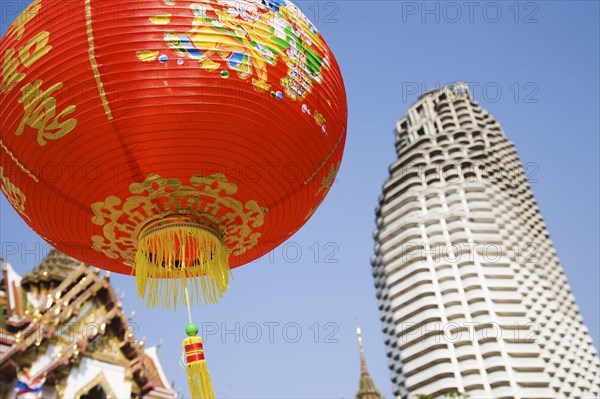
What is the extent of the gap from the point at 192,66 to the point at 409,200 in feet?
142

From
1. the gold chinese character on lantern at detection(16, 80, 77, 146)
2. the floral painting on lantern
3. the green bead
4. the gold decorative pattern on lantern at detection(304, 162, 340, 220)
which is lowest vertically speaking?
the green bead

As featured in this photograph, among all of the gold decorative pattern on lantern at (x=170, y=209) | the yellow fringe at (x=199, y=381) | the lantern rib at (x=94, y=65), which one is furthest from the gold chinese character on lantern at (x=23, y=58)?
the yellow fringe at (x=199, y=381)

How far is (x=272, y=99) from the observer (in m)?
2.35

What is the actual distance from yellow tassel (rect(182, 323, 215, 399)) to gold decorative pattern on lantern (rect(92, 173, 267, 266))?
43cm

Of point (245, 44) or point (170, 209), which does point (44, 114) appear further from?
point (245, 44)

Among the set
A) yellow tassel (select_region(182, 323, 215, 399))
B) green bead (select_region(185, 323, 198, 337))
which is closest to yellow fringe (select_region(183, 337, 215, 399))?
yellow tassel (select_region(182, 323, 215, 399))

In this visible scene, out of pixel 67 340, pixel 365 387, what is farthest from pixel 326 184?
pixel 365 387

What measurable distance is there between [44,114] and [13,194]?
0.52 m

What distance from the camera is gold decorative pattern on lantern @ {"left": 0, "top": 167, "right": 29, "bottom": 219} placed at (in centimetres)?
256

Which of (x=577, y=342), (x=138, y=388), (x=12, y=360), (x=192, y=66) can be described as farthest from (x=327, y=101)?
(x=577, y=342)

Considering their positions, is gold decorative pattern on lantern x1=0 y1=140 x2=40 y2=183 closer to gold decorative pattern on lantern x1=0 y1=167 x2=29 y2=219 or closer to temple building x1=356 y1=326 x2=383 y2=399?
gold decorative pattern on lantern x1=0 y1=167 x2=29 y2=219

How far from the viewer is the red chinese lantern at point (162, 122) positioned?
2248 millimetres

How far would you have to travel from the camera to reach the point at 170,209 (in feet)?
8.21

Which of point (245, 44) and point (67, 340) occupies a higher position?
point (67, 340)
